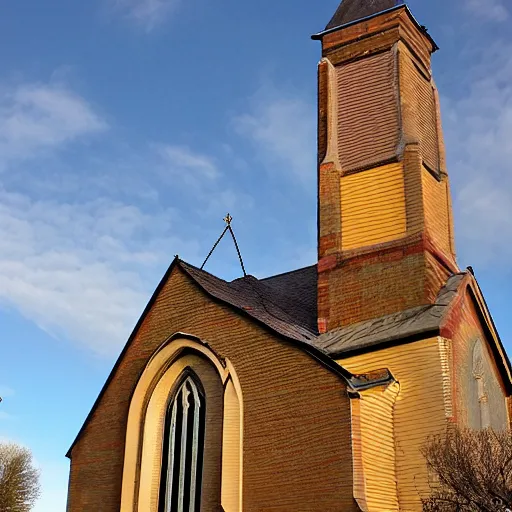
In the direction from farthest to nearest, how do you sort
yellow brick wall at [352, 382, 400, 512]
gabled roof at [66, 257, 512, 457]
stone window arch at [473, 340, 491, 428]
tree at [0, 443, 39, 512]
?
tree at [0, 443, 39, 512], stone window arch at [473, 340, 491, 428], gabled roof at [66, 257, 512, 457], yellow brick wall at [352, 382, 400, 512]

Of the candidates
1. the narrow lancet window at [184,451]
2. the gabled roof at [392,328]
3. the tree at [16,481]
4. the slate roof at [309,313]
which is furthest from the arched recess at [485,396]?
the tree at [16,481]

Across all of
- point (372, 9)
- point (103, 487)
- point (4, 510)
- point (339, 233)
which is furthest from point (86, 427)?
point (4, 510)

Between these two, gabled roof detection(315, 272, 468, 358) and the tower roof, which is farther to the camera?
the tower roof

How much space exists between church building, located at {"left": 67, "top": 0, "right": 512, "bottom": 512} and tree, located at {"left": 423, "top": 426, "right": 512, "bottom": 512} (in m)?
1.65

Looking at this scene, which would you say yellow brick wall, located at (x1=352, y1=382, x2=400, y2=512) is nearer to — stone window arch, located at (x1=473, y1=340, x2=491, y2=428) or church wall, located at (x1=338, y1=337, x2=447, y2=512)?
church wall, located at (x1=338, y1=337, x2=447, y2=512)

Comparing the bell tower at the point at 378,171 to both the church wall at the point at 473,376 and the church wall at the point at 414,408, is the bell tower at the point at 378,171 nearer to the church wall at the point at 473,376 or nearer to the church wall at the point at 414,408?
the church wall at the point at 473,376

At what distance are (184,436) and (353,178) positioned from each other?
26.0ft

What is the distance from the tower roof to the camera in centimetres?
2373

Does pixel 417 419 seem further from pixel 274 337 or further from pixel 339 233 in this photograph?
pixel 339 233

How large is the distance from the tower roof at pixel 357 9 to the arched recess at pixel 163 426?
421 inches

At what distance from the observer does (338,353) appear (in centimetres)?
1884

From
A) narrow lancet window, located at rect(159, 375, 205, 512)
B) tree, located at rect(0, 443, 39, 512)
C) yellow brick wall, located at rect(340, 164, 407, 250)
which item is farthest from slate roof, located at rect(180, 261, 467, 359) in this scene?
tree, located at rect(0, 443, 39, 512)

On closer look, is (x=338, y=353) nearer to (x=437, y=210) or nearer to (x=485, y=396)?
(x=485, y=396)

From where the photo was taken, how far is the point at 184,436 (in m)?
19.5
